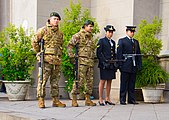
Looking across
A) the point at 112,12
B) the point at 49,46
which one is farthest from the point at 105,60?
the point at 112,12

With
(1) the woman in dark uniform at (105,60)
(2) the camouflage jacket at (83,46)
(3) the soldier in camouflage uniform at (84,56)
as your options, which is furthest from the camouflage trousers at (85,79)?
(1) the woman in dark uniform at (105,60)

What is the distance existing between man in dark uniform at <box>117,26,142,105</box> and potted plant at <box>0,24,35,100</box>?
8.42ft

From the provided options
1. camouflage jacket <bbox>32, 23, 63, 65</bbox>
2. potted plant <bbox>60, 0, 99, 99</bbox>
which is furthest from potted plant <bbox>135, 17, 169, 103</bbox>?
camouflage jacket <bbox>32, 23, 63, 65</bbox>

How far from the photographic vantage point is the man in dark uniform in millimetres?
7621

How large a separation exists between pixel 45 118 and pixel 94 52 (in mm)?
2687

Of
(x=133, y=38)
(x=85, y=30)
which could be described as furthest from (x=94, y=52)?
(x=133, y=38)

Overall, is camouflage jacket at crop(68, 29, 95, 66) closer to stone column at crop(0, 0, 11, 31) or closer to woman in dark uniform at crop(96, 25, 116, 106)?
woman in dark uniform at crop(96, 25, 116, 106)

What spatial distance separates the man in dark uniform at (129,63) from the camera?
25.0 feet

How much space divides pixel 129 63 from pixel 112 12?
8.44ft

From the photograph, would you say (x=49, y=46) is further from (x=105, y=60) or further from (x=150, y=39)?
(x=150, y=39)

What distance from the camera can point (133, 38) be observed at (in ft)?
25.8

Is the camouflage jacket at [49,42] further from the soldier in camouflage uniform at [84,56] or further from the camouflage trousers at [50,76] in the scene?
the soldier in camouflage uniform at [84,56]

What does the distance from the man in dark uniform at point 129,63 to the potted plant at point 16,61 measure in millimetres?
2565

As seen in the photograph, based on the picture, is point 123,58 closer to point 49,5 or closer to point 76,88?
point 76,88
